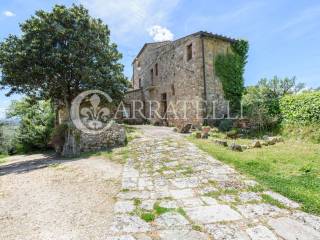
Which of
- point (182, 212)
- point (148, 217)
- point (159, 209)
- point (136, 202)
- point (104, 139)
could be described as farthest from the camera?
point (104, 139)

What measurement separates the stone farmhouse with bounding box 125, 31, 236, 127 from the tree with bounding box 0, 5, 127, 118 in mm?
4806

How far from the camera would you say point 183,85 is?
15594 mm

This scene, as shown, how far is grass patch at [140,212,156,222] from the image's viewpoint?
340 centimetres

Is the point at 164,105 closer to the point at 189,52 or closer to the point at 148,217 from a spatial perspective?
the point at 189,52

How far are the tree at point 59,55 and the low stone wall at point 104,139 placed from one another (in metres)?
3.35

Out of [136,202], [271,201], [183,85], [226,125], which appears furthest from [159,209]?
[183,85]

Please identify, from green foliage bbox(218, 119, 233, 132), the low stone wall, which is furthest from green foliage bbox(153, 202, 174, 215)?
green foliage bbox(218, 119, 233, 132)

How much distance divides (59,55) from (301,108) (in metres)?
11.2

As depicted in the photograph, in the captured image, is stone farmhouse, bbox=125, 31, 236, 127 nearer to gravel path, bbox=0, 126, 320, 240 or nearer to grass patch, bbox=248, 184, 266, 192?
gravel path, bbox=0, 126, 320, 240

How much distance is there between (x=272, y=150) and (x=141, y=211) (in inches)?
235

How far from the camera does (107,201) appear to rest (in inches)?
166

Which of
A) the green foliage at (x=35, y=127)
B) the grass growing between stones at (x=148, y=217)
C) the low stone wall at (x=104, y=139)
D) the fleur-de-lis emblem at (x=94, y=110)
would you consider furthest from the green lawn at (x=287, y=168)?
the green foliage at (x=35, y=127)

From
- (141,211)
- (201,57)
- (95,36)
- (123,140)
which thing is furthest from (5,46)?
(141,211)

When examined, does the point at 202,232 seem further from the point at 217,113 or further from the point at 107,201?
the point at 217,113
